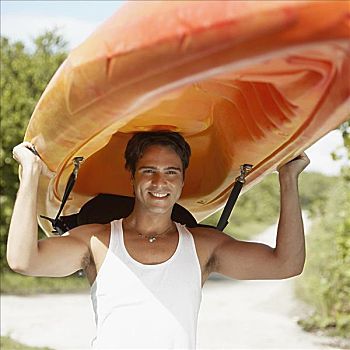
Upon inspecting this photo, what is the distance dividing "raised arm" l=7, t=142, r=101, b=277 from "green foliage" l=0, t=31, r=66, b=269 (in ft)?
32.1

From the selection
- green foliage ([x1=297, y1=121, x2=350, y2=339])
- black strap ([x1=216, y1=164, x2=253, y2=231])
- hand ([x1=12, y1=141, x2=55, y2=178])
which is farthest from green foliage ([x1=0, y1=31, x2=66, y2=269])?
hand ([x1=12, y1=141, x2=55, y2=178])

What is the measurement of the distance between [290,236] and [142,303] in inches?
23.3

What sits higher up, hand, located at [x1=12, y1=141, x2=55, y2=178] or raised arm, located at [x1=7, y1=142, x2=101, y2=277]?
hand, located at [x1=12, y1=141, x2=55, y2=178]

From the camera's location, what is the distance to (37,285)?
45.0 feet

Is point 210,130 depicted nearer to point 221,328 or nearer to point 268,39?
point 268,39

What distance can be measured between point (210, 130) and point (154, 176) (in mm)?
494

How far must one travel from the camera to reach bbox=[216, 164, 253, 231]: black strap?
3.35 m

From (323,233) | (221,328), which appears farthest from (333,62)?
(323,233)

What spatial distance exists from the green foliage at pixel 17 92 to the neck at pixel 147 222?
32.0 ft

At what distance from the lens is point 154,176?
114 inches

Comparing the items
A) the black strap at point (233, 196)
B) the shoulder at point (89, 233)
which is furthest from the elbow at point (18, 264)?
the black strap at point (233, 196)

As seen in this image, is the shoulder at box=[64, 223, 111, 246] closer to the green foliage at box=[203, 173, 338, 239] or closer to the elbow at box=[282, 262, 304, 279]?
the elbow at box=[282, 262, 304, 279]

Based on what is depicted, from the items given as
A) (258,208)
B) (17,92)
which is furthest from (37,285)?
(258,208)

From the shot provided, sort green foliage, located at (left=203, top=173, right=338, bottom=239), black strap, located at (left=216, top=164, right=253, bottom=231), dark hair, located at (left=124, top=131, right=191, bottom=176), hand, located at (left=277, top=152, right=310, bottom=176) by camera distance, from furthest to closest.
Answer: green foliage, located at (left=203, top=173, right=338, bottom=239) → black strap, located at (left=216, top=164, right=253, bottom=231) → hand, located at (left=277, top=152, right=310, bottom=176) → dark hair, located at (left=124, top=131, right=191, bottom=176)
